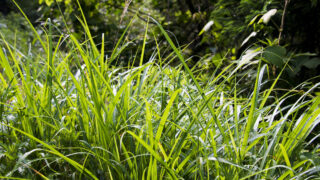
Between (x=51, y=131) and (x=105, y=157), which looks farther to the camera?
(x=51, y=131)

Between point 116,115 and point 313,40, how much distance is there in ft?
5.45

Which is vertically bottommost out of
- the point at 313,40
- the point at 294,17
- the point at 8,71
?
the point at 313,40

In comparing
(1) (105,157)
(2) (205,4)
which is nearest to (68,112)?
(1) (105,157)

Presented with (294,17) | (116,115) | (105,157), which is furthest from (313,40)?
(105,157)

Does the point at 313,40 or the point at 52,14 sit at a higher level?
the point at 52,14

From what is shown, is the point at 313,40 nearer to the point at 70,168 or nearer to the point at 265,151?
the point at 265,151

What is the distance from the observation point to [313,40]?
231 centimetres

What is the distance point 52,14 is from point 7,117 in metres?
2.38

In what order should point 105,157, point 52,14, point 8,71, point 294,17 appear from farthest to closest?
point 52,14
point 294,17
point 8,71
point 105,157

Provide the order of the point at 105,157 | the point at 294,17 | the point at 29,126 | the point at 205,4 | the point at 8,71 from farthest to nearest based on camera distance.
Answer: the point at 205,4 → the point at 294,17 → the point at 8,71 → the point at 29,126 → the point at 105,157

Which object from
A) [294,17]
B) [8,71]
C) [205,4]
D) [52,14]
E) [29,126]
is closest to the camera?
[29,126]

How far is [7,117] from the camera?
4.17 feet

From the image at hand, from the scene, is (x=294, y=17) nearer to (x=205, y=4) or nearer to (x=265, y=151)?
(x=205, y=4)

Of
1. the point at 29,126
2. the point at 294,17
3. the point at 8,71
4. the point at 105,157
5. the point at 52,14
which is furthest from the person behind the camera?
the point at 52,14
